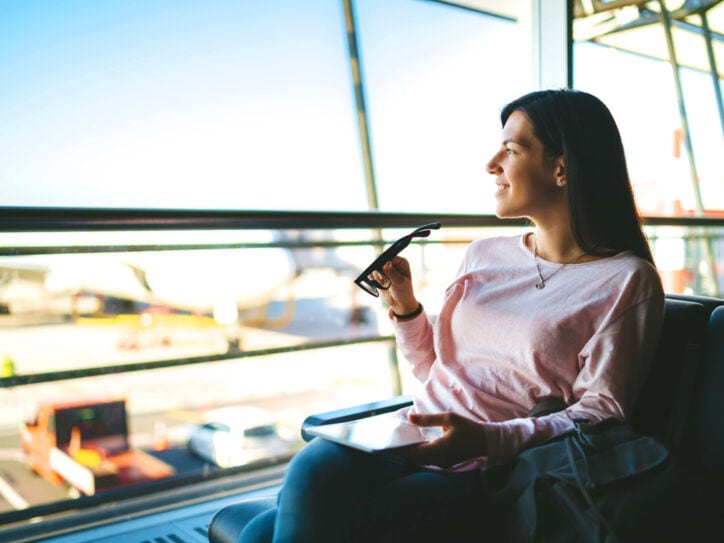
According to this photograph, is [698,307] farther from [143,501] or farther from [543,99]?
[143,501]

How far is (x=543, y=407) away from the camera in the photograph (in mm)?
1280

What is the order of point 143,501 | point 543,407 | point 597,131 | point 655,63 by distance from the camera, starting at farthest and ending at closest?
point 655,63 < point 143,501 < point 597,131 < point 543,407

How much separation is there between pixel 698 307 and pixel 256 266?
252cm

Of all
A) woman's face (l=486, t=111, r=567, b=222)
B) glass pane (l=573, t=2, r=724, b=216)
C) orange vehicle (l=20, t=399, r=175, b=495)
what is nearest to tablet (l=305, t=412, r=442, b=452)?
woman's face (l=486, t=111, r=567, b=222)

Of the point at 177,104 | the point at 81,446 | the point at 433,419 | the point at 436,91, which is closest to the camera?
the point at 433,419

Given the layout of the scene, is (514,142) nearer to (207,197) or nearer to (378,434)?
(378,434)

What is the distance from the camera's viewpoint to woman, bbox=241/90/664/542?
107cm

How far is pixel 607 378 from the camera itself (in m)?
1.20

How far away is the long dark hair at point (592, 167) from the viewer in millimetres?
1396

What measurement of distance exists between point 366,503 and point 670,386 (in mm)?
677

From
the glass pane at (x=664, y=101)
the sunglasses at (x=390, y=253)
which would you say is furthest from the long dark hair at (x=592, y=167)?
the glass pane at (x=664, y=101)

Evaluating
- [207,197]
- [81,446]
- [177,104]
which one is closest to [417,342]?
[81,446]

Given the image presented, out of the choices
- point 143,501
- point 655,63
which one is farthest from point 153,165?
point 655,63

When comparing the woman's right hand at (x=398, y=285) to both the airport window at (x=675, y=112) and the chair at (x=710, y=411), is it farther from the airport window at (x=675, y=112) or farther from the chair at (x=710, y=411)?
the airport window at (x=675, y=112)
